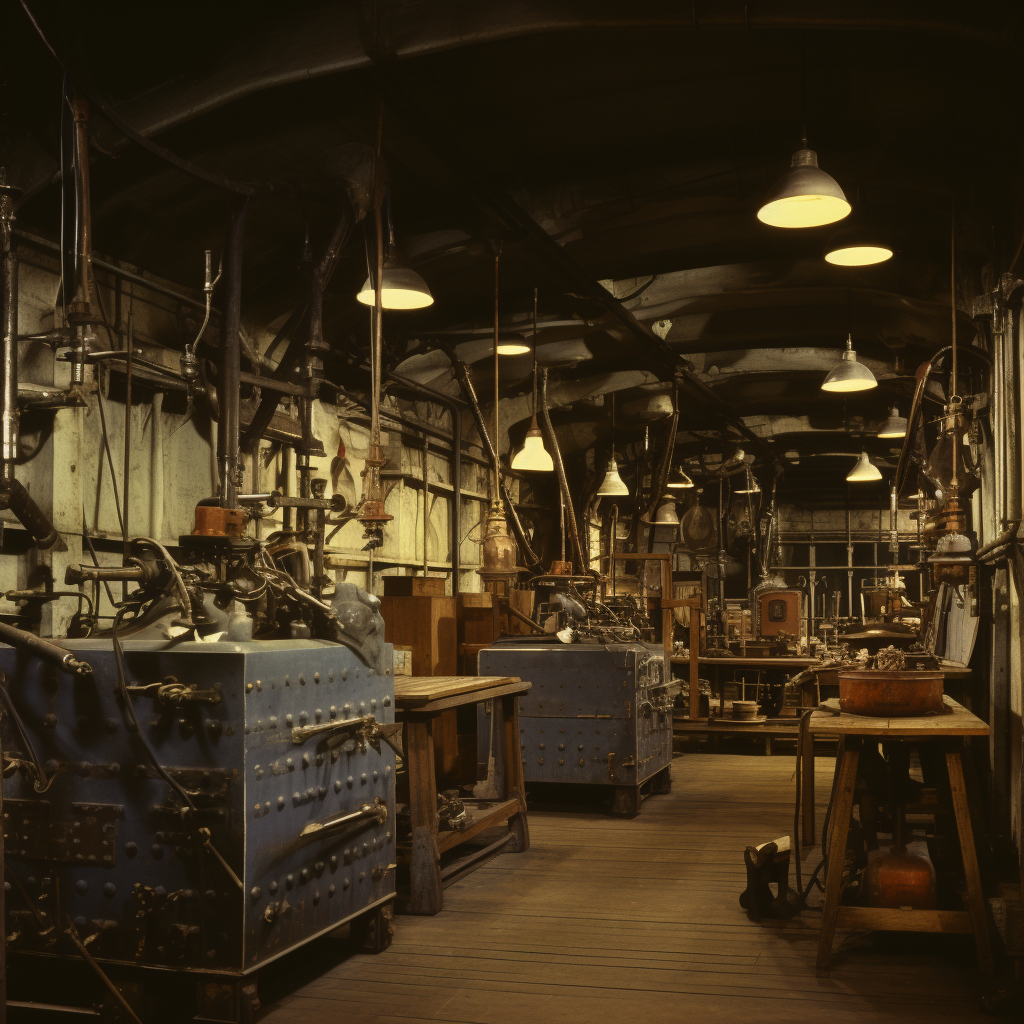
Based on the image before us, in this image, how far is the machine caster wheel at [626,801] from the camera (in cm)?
707

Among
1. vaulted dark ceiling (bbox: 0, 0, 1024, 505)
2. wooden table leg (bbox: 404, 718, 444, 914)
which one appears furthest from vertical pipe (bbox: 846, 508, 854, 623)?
wooden table leg (bbox: 404, 718, 444, 914)

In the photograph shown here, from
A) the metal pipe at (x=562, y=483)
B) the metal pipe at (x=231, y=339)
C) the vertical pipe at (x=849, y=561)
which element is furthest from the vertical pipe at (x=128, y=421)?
the vertical pipe at (x=849, y=561)

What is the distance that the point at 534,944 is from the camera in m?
A: 4.28

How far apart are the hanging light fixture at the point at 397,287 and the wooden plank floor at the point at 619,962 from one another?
3183 millimetres

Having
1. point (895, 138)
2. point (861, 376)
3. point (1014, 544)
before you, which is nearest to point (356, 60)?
point (895, 138)

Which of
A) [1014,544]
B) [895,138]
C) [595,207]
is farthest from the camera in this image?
[595,207]

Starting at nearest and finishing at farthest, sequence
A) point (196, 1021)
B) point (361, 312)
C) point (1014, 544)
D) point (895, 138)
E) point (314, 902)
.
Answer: point (196, 1021), point (314, 902), point (1014, 544), point (895, 138), point (361, 312)

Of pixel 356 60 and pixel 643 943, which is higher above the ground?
pixel 356 60

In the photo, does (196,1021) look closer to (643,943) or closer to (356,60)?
(643,943)

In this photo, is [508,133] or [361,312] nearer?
[508,133]

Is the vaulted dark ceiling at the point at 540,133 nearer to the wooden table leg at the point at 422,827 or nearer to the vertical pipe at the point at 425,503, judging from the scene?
the vertical pipe at the point at 425,503

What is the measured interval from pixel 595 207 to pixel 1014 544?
3.97m

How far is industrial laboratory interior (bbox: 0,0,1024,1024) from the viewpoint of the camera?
3.44 metres

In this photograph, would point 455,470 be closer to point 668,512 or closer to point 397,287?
point 668,512
